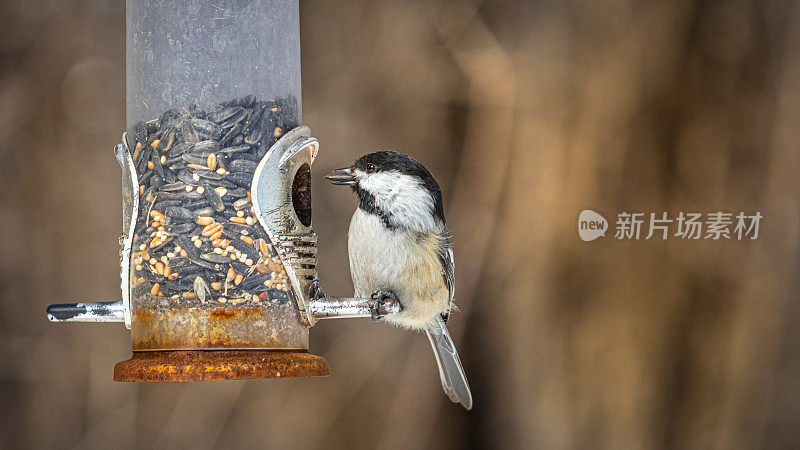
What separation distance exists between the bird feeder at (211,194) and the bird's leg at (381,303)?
0.08 metres

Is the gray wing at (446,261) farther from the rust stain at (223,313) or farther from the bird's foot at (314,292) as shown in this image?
the rust stain at (223,313)

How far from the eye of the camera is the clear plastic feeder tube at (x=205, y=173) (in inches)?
101

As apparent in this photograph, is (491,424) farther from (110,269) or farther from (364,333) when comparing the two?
(110,269)

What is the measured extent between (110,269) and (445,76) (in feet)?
5.43

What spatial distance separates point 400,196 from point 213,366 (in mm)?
828

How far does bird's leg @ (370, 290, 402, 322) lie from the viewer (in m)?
2.78

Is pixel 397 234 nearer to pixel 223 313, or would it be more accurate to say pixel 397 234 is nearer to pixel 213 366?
pixel 223 313

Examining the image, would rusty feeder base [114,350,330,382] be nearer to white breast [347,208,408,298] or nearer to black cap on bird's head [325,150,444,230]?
white breast [347,208,408,298]

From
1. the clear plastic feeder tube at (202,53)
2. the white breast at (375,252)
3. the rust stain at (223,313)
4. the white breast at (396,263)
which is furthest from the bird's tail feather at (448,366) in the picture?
the clear plastic feeder tube at (202,53)

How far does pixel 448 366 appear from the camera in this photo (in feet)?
10.9

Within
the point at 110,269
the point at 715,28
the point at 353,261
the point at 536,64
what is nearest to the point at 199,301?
the point at 353,261

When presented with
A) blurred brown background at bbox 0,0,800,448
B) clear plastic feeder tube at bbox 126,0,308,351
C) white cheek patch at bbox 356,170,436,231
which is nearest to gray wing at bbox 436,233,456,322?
white cheek patch at bbox 356,170,436,231

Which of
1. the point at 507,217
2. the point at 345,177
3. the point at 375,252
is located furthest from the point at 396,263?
the point at 507,217

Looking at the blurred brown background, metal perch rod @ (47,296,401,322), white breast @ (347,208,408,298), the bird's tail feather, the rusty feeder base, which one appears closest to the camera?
the rusty feeder base
